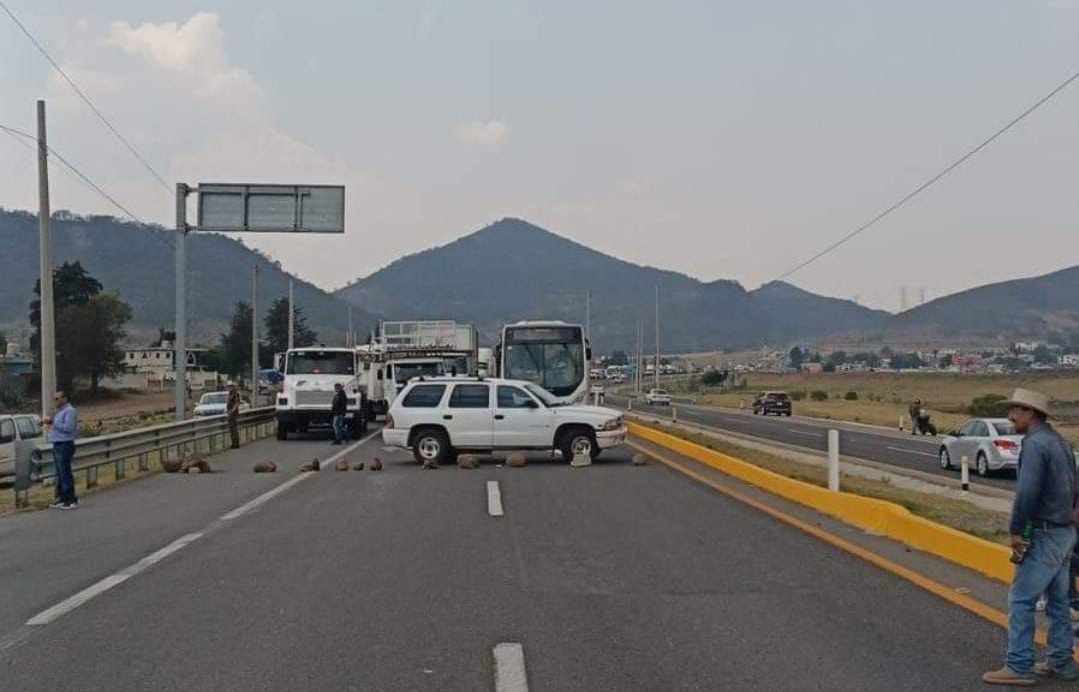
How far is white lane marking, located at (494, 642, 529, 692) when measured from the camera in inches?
286

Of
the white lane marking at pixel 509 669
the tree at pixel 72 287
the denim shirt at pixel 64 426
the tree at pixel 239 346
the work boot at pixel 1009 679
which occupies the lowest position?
the white lane marking at pixel 509 669

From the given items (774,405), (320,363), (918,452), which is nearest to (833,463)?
(918,452)

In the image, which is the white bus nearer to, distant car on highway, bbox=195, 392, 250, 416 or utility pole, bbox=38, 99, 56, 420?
utility pole, bbox=38, 99, 56, 420

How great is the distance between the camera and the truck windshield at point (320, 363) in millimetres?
37156

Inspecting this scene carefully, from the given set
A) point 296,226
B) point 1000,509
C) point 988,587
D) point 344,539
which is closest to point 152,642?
point 344,539

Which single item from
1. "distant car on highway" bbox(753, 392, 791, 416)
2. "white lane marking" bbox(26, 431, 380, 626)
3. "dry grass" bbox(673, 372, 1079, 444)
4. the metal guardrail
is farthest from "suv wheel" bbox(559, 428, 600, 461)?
"distant car on highway" bbox(753, 392, 791, 416)

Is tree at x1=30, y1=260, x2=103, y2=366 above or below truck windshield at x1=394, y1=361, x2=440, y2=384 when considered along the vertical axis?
above

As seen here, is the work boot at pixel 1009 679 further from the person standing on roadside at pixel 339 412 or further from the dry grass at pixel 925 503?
the person standing on roadside at pixel 339 412

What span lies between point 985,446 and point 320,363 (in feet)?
63.0

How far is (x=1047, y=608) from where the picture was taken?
755cm

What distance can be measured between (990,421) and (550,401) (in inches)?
437

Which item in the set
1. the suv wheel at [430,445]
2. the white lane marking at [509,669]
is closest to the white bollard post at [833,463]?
the white lane marking at [509,669]

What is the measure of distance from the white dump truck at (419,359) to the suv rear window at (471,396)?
1789 centimetres

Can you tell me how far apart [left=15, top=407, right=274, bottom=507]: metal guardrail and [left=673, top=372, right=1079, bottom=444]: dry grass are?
2929cm
